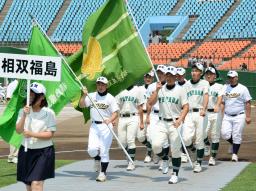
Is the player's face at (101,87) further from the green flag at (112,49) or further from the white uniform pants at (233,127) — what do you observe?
the white uniform pants at (233,127)

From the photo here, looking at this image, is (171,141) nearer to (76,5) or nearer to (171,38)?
(171,38)

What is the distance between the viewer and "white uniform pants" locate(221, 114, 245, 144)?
15641 mm

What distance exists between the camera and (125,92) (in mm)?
14633

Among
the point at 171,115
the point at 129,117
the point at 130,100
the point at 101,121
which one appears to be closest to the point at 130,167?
the point at 129,117

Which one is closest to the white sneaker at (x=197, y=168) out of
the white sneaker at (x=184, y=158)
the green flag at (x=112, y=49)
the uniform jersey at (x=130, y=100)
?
the white sneaker at (x=184, y=158)

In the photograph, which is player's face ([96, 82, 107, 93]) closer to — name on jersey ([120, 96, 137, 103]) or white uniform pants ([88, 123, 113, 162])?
white uniform pants ([88, 123, 113, 162])

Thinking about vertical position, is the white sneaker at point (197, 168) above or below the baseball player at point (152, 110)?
below

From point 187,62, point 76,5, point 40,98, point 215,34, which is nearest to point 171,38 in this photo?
point 215,34

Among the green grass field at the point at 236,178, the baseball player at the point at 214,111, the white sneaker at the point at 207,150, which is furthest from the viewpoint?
the white sneaker at the point at 207,150

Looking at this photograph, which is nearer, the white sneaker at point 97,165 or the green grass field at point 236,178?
the green grass field at point 236,178

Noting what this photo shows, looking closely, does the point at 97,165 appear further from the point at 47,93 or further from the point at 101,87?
the point at 47,93

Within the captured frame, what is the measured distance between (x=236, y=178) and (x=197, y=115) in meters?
A: 1.97

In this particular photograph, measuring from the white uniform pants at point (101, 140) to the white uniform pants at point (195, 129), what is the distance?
75.3 inches

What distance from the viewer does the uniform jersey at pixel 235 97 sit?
15.6 metres
